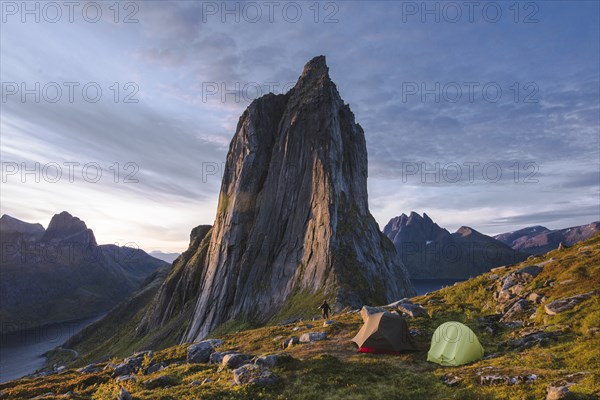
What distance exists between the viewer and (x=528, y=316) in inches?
933

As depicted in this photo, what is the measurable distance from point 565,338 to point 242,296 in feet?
202

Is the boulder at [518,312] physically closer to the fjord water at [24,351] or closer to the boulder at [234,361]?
the boulder at [234,361]

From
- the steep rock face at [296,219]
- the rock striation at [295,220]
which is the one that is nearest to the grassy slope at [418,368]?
the rock striation at [295,220]

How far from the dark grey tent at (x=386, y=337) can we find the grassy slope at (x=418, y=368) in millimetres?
680

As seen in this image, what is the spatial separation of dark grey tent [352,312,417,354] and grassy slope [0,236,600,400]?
0.68m

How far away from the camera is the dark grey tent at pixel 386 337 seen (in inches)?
866

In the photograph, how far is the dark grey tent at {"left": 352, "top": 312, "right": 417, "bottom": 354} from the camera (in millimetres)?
21984


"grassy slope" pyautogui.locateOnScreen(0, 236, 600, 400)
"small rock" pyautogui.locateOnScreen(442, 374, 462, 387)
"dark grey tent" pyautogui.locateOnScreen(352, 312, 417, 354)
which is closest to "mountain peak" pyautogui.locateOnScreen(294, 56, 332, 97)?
"grassy slope" pyautogui.locateOnScreen(0, 236, 600, 400)

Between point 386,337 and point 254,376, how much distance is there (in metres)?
9.25

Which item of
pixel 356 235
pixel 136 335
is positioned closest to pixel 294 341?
pixel 356 235

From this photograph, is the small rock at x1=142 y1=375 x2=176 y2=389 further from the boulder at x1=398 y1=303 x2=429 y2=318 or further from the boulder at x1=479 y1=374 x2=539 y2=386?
the boulder at x1=398 y1=303 x2=429 y2=318

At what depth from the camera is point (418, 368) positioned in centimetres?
1909

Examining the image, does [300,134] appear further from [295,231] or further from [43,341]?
[43,341]

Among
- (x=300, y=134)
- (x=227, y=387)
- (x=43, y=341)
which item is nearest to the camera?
(x=227, y=387)
